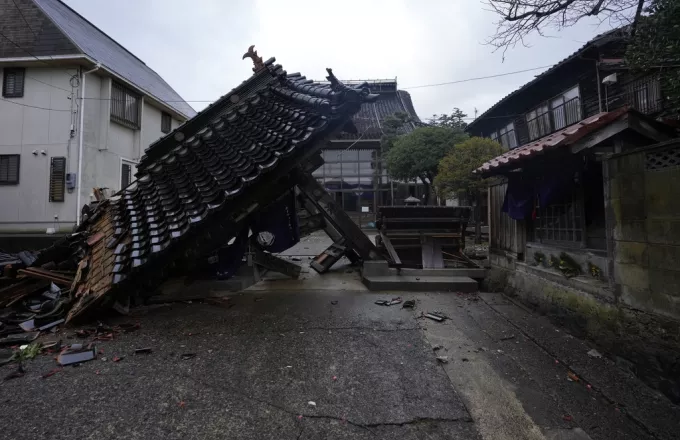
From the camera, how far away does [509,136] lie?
17672 millimetres

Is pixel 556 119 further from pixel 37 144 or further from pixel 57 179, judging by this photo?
pixel 37 144

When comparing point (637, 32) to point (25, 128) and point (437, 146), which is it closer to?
point (437, 146)

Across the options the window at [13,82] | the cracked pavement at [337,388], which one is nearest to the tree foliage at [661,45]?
the cracked pavement at [337,388]

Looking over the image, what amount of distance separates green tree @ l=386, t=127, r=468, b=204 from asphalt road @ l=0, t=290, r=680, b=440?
39.4 ft

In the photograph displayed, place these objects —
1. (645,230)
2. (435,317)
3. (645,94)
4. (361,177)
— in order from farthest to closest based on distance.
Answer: (361,177), (645,94), (435,317), (645,230)

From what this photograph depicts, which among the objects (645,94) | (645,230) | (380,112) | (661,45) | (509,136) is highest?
(380,112)

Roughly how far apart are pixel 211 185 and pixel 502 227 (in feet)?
20.3

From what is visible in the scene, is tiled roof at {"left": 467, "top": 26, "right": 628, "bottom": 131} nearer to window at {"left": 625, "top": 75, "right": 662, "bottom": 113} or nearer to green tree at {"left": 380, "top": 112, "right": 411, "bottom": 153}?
window at {"left": 625, "top": 75, "right": 662, "bottom": 113}

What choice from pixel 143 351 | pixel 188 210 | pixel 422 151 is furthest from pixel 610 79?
pixel 143 351

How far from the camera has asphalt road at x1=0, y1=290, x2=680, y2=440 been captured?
8.56 ft

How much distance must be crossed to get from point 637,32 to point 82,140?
1662cm

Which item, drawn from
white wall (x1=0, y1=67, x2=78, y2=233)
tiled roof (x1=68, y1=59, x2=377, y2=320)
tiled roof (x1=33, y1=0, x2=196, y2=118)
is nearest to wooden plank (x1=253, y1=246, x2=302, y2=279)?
tiled roof (x1=68, y1=59, x2=377, y2=320)

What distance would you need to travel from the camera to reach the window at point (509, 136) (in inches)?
679

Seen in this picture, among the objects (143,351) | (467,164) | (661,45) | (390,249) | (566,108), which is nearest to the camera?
(143,351)
